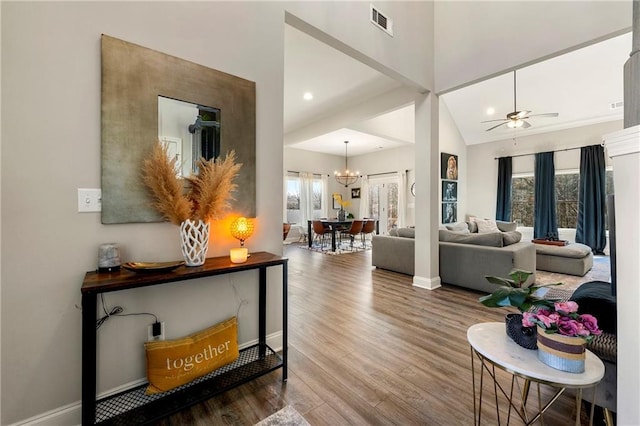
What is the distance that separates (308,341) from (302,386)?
551mm

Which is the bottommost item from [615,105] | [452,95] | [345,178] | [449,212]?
[449,212]

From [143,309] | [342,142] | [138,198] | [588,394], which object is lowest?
[588,394]

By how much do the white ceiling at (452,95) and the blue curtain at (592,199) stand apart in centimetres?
82

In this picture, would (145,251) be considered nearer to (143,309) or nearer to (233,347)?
(143,309)

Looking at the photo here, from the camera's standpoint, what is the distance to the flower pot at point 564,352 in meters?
0.92

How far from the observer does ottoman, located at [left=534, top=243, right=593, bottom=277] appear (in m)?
4.25

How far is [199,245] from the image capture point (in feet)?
5.04

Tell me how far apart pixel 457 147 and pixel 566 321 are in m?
7.63

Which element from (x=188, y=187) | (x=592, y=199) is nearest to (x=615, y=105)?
(x=592, y=199)

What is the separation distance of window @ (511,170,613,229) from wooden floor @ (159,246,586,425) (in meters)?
5.27

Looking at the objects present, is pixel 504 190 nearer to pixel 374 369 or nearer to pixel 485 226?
pixel 485 226

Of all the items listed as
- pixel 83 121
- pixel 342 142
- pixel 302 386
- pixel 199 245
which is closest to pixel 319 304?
pixel 302 386

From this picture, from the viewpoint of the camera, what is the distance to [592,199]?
604 centimetres

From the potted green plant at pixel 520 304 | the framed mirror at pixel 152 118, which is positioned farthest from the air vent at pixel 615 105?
the framed mirror at pixel 152 118
